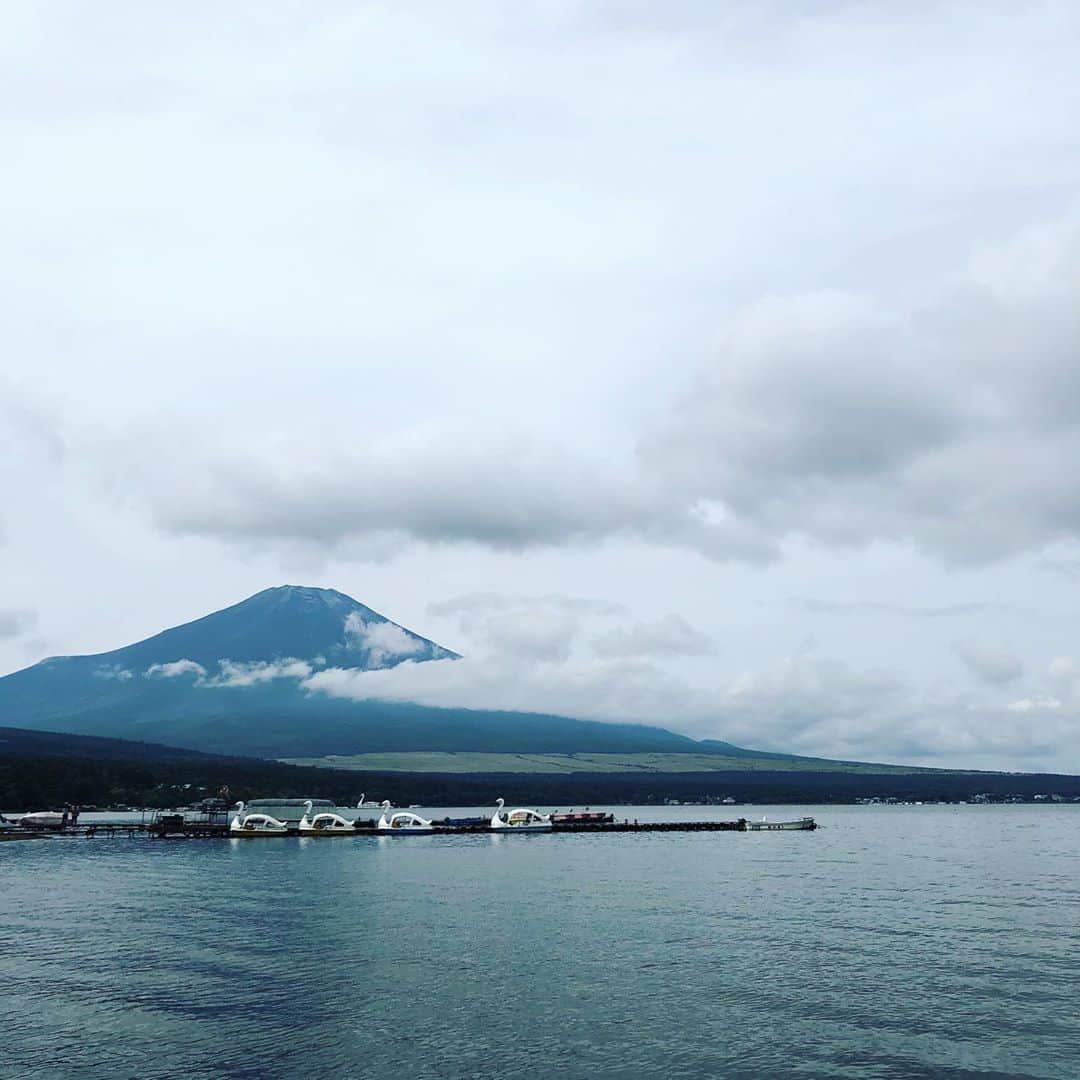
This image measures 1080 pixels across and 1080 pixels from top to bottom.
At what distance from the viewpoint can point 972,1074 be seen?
38.8m

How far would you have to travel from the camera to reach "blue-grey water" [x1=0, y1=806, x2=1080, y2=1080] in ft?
134

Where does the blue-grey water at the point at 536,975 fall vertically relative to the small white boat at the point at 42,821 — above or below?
above

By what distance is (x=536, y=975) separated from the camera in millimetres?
56500

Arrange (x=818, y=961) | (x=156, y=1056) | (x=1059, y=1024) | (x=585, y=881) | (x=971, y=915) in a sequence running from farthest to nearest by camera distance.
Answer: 1. (x=585, y=881)
2. (x=971, y=915)
3. (x=818, y=961)
4. (x=1059, y=1024)
5. (x=156, y=1056)

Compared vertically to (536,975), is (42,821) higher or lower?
lower

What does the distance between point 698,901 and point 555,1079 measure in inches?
2120

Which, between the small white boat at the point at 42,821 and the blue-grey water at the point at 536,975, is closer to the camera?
the blue-grey water at the point at 536,975

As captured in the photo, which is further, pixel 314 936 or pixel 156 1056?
pixel 314 936

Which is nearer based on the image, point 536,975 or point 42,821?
point 536,975

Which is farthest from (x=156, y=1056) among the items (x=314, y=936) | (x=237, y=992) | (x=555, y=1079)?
(x=314, y=936)

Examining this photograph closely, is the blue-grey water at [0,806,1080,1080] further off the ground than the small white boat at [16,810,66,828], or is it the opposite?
the blue-grey water at [0,806,1080,1080]

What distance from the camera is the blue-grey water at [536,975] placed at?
134 ft

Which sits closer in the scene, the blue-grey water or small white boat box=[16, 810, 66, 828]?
the blue-grey water

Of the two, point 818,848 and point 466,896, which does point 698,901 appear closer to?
point 466,896
